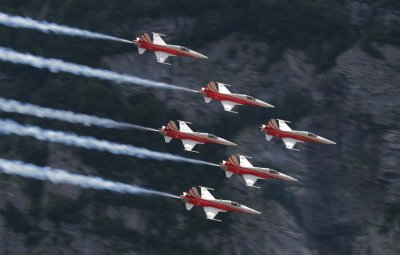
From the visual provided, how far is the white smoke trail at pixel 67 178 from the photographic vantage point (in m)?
171

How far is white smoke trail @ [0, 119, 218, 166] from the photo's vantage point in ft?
560

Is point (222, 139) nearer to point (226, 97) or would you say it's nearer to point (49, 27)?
point (226, 97)

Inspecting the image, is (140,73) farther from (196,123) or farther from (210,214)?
(210,214)

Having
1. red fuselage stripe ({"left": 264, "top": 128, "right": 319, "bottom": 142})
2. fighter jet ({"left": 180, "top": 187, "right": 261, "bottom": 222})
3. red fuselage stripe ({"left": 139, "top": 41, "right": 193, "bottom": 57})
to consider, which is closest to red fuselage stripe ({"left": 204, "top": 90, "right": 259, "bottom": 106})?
red fuselage stripe ({"left": 264, "top": 128, "right": 319, "bottom": 142})

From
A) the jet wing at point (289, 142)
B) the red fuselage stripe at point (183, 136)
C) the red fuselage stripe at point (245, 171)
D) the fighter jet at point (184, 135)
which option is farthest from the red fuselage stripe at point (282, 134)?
the red fuselage stripe at point (183, 136)

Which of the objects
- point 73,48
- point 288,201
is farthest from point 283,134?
point 73,48

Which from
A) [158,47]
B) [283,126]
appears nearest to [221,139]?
[283,126]

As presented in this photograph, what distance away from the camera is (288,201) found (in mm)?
178750

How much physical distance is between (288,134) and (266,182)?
14677 millimetres

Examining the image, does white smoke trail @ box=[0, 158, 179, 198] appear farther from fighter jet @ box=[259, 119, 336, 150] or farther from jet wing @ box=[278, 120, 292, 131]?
jet wing @ box=[278, 120, 292, 131]

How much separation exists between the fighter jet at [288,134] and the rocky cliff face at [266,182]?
41.9ft

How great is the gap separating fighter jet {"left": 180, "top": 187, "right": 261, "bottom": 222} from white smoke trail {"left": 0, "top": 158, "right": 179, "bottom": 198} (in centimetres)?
931

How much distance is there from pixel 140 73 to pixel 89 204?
81.6ft

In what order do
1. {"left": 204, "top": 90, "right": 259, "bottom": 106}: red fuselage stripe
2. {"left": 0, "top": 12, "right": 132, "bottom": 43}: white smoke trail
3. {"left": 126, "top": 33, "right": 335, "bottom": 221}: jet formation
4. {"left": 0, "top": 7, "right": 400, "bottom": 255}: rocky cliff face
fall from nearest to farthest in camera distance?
{"left": 126, "top": 33, "right": 335, "bottom": 221}: jet formation
{"left": 204, "top": 90, "right": 259, "bottom": 106}: red fuselage stripe
{"left": 0, "top": 12, "right": 132, "bottom": 43}: white smoke trail
{"left": 0, "top": 7, "right": 400, "bottom": 255}: rocky cliff face
